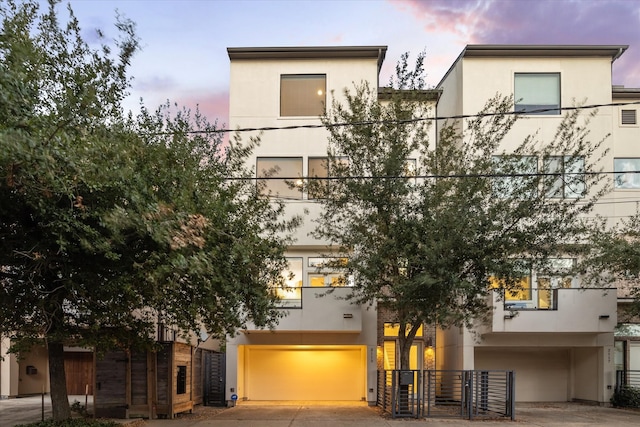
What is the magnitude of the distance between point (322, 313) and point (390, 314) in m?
3.02

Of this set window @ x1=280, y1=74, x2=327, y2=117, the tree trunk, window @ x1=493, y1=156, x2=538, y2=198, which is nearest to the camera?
the tree trunk

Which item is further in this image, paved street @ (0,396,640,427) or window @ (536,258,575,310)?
window @ (536,258,575,310)

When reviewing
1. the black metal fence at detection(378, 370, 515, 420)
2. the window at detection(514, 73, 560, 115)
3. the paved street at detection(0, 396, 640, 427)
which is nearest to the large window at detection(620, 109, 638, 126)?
the window at detection(514, 73, 560, 115)

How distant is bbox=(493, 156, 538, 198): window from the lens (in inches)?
590

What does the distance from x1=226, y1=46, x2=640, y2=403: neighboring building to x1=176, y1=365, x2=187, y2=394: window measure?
272cm

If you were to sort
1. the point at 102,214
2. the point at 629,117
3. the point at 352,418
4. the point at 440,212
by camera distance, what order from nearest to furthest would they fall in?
the point at 102,214
the point at 440,212
the point at 352,418
the point at 629,117

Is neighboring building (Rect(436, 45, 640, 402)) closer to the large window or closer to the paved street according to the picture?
the large window

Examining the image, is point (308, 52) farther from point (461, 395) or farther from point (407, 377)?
point (461, 395)

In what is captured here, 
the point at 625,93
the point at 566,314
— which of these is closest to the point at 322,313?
the point at 566,314

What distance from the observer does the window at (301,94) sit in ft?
65.6

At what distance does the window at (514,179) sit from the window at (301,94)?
720 cm

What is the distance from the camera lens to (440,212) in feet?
47.6

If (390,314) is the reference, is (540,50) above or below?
above

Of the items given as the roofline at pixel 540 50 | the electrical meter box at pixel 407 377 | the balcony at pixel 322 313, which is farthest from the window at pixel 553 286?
the roofline at pixel 540 50
